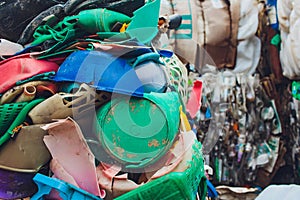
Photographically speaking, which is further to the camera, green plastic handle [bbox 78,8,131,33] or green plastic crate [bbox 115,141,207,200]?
green plastic handle [bbox 78,8,131,33]

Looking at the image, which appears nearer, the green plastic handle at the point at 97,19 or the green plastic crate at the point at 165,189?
the green plastic crate at the point at 165,189

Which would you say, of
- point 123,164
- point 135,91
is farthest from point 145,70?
point 123,164

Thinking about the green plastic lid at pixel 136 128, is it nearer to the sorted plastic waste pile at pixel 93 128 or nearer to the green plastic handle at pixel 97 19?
the sorted plastic waste pile at pixel 93 128

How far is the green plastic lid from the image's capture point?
68 centimetres

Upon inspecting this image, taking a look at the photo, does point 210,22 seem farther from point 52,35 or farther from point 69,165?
point 69,165

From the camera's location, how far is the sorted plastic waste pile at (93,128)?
669mm

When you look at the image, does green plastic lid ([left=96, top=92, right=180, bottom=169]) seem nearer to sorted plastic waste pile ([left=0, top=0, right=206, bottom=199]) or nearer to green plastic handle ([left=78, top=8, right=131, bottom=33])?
sorted plastic waste pile ([left=0, top=0, right=206, bottom=199])

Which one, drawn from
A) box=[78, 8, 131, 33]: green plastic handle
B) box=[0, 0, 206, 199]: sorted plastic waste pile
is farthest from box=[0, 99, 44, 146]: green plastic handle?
box=[78, 8, 131, 33]: green plastic handle

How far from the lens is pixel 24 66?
0.72m

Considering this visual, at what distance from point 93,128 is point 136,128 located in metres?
0.07

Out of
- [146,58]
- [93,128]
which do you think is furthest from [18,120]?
[146,58]

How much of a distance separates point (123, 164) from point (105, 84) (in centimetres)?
12

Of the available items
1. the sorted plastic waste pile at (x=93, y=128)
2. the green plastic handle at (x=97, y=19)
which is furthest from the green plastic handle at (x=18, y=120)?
the green plastic handle at (x=97, y=19)

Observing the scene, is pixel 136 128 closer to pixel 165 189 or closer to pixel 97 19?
pixel 165 189
